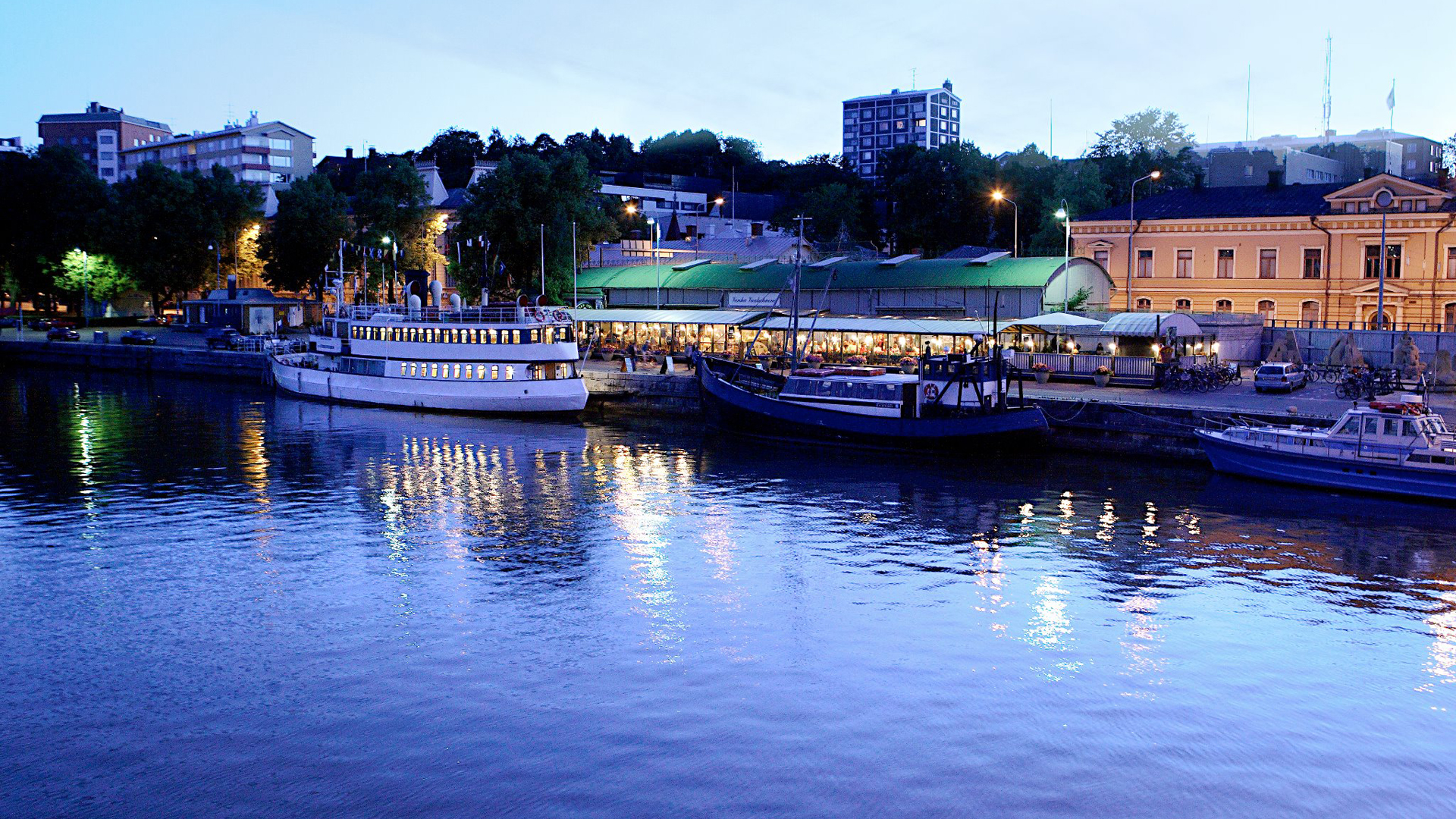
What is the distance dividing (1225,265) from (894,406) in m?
31.9

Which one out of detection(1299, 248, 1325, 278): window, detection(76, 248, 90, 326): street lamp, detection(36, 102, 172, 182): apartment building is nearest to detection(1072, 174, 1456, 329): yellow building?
detection(1299, 248, 1325, 278): window

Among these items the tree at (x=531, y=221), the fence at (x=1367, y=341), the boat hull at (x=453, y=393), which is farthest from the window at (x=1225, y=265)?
the tree at (x=531, y=221)

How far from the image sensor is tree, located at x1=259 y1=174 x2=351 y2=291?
103 metres

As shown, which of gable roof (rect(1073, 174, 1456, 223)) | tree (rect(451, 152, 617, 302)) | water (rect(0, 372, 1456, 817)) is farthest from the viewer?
tree (rect(451, 152, 617, 302))

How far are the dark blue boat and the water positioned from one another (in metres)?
4.26

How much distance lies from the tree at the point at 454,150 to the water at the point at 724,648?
4904 inches

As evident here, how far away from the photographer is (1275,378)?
155 ft

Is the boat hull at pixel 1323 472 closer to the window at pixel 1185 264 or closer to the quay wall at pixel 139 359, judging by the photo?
the window at pixel 1185 264

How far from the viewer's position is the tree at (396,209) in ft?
330

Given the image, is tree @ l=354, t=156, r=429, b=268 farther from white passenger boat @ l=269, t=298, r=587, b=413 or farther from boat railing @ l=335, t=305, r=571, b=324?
white passenger boat @ l=269, t=298, r=587, b=413

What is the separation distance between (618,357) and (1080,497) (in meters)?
39.6

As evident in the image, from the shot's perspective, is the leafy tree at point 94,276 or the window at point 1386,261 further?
the leafy tree at point 94,276

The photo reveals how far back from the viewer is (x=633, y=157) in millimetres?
182375

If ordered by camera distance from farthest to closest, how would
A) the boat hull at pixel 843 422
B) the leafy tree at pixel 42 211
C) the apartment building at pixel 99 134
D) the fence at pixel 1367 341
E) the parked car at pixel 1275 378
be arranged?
the apartment building at pixel 99 134 < the leafy tree at pixel 42 211 < the fence at pixel 1367 341 < the parked car at pixel 1275 378 < the boat hull at pixel 843 422
